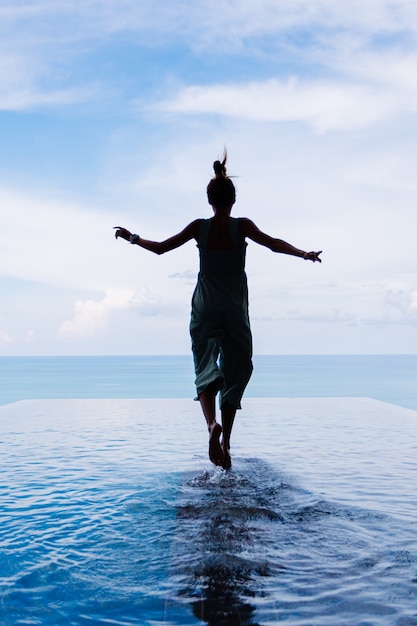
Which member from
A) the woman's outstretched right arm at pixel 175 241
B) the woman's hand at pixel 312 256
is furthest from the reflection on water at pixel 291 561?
the woman's outstretched right arm at pixel 175 241

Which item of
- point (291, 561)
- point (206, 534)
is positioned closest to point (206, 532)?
point (206, 534)

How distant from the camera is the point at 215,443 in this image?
325cm

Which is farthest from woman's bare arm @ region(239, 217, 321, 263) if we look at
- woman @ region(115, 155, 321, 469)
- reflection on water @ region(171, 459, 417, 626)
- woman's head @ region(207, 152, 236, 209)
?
reflection on water @ region(171, 459, 417, 626)

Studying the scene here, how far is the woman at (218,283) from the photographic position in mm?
3574

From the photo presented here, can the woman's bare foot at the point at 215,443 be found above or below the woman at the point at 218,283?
below

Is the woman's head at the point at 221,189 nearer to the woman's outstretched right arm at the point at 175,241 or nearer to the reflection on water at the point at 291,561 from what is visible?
the woman's outstretched right arm at the point at 175,241

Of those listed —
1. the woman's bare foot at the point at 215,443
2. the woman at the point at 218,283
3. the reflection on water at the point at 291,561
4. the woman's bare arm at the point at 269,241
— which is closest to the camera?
the reflection on water at the point at 291,561

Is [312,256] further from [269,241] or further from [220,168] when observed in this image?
[220,168]

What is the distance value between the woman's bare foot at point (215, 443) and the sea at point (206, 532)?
19 cm

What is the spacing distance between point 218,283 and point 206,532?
146 centimetres

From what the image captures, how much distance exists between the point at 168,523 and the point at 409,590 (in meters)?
1.11

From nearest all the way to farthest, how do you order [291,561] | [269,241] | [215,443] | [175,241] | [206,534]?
[291,561], [206,534], [215,443], [269,241], [175,241]

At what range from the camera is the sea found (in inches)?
70.7

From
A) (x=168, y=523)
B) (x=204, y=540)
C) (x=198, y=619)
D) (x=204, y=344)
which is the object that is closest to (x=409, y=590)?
(x=198, y=619)
